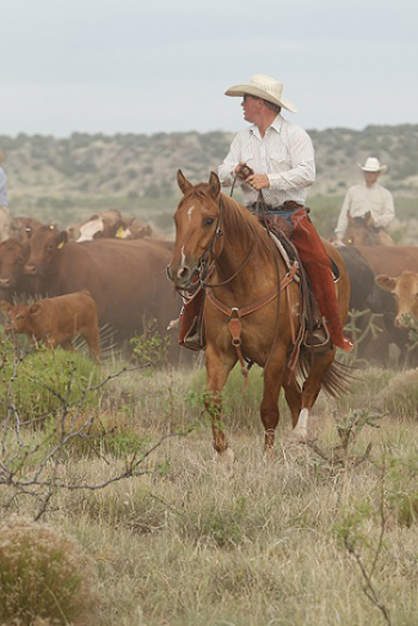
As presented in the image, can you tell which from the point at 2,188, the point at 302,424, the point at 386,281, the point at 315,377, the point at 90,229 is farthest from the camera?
the point at 90,229

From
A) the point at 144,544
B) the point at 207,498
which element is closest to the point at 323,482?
the point at 207,498

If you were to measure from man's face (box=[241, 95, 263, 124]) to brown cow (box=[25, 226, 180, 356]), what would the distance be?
5915mm

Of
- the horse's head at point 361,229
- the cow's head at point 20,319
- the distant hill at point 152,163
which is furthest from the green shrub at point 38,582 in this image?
the distant hill at point 152,163

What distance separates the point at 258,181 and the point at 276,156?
451mm

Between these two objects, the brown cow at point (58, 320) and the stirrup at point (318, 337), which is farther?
the brown cow at point (58, 320)

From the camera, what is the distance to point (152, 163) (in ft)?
278

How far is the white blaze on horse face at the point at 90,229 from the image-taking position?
19398 mm

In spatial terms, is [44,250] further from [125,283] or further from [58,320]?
[58,320]

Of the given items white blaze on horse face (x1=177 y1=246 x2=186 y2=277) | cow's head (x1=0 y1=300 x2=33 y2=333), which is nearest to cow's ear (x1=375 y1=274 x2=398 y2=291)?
cow's head (x1=0 y1=300 x2=33 y2=333)

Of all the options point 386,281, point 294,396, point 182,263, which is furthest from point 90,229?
point 182,263

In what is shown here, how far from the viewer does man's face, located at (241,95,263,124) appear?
8.38 meters

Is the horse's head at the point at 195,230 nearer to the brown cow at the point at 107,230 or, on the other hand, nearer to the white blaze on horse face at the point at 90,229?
the brown cow at the point at 107,230

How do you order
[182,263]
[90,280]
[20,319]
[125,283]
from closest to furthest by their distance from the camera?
1. [182,263]
2. [20,319]
3. [90,280]
4. [125,283]

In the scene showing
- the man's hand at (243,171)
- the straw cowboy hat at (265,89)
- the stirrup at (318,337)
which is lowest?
the stirrup at (318,337)
